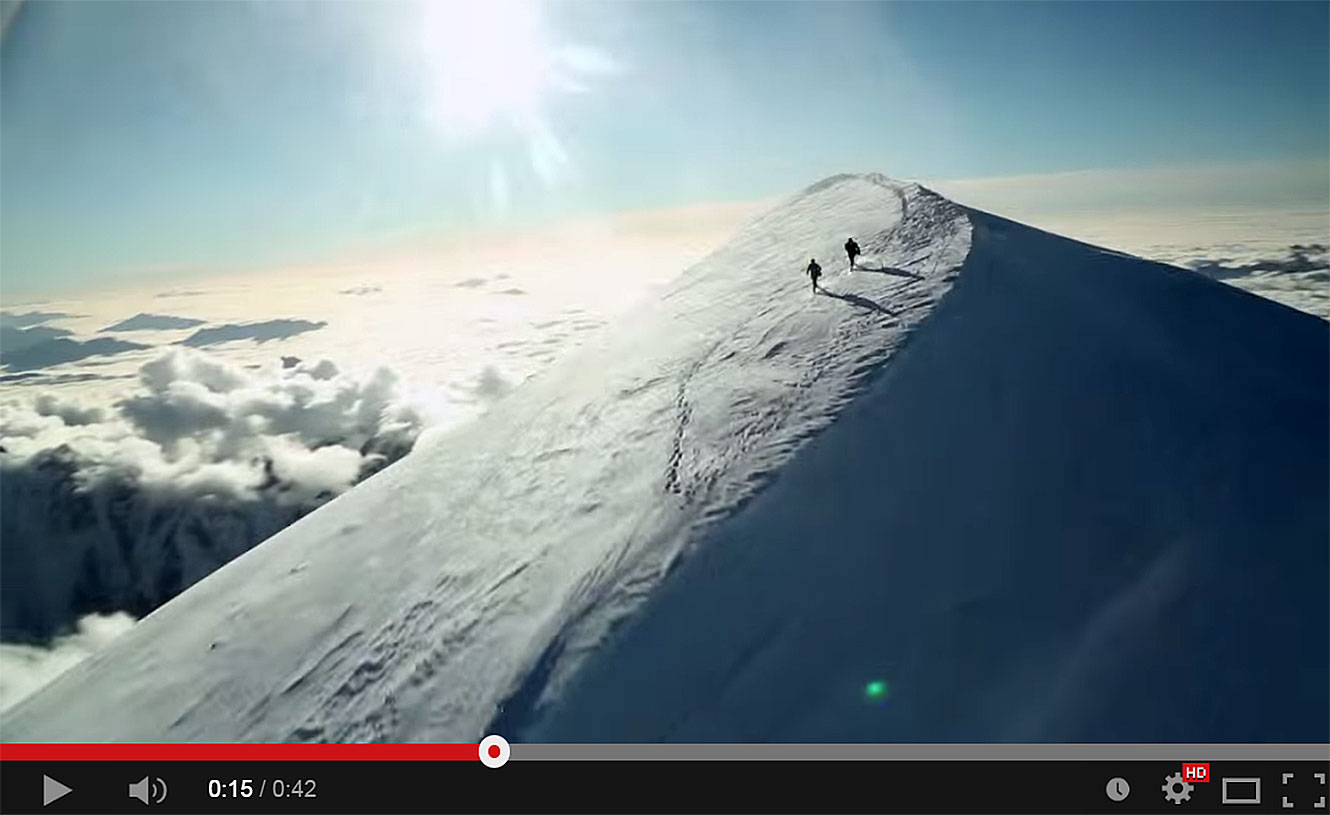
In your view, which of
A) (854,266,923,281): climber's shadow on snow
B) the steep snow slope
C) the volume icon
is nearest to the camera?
the volume icon

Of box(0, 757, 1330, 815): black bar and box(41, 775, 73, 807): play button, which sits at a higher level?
box(0, 757, 1330, 815): black bar

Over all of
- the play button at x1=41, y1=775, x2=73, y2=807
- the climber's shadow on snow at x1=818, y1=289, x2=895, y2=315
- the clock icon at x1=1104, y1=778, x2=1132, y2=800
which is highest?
the climber's shadow on snow at x1=818, y1=289, x2=895, y2=315

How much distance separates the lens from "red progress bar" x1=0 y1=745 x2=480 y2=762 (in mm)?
5977

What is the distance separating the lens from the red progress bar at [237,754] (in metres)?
5.98

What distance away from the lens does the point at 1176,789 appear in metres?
5.34

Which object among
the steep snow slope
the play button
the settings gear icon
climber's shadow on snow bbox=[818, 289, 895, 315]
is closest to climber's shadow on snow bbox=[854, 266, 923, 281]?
the steep snow slope

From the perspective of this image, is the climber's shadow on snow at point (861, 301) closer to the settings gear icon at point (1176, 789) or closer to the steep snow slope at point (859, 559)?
the steep snow slope at point (859, 559)

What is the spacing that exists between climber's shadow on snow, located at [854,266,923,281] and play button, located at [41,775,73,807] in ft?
48.6

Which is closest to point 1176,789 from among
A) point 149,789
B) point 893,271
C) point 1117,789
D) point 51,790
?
point 1117,789

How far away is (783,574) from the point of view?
8648mm

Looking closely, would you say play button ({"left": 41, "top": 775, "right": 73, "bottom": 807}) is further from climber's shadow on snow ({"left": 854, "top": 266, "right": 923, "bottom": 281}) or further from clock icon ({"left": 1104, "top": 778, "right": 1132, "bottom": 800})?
climber's shadow on snow ({"left": 854, "top": 266, "right": 923, "bottom": 281})

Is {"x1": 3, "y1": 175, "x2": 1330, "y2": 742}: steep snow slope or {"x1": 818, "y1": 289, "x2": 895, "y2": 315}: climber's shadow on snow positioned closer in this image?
{"x1": 3, "y1": 175, "x2": 1330, "y2": 742}: steep snow slope

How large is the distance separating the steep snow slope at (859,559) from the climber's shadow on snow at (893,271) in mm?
521

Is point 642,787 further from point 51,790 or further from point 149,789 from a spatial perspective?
point 51,790
